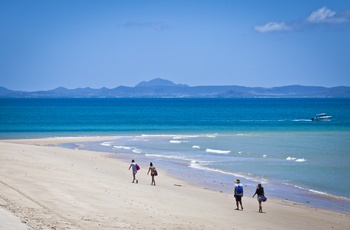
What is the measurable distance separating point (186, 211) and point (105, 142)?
3556cm

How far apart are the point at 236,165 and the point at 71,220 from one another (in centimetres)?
2220

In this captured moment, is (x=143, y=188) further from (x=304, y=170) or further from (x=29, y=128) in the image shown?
(x=29, y=128)

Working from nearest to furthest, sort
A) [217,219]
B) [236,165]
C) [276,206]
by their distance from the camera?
[217,219] < [276,206] < [236,165]

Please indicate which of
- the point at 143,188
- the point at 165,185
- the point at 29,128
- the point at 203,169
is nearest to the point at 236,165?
the point at 203,169

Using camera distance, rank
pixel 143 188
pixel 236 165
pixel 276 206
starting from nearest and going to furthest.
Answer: pixel 276 206
pixel 143 188
pixel 236 165

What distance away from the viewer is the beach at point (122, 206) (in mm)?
16641

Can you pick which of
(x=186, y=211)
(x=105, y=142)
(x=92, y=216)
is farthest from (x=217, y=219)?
(x=105, y=142)

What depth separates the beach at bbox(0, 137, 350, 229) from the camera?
16641 millimetres

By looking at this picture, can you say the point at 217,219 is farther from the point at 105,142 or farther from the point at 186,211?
the point at 105,142

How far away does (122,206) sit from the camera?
64.2 feet

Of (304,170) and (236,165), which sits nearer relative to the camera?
(304,170)

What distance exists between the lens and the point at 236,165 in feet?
121

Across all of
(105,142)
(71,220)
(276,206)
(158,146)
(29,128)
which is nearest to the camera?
(71,220)

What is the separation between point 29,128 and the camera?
7669 cm
